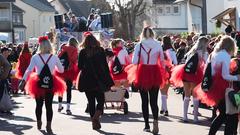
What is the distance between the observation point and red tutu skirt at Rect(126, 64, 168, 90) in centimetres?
1213

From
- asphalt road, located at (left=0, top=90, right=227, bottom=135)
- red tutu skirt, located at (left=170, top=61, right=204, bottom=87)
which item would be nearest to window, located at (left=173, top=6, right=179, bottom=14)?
asphalt road, located at (left=0, top=90, right=227, bottom=135)

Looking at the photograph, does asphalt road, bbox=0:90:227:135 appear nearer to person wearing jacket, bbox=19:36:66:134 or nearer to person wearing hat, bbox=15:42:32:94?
person wearing jacket, bbox=19:36:66:134

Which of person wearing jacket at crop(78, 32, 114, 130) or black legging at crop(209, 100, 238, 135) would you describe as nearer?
black legging at crop(209, 100, 238, 135)

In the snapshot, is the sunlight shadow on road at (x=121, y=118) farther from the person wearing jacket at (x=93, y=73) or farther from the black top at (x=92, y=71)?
the black top at (x=92, y=71)

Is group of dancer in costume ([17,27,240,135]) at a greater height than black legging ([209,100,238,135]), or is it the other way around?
group of dancer in costume ([17,27,240,135])

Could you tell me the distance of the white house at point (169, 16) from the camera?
76.6 m

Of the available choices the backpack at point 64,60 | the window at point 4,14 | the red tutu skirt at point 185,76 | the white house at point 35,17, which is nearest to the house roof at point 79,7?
the white house at point 35,17

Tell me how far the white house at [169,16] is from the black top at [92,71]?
62.4 metres

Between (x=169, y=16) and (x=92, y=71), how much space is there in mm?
66405

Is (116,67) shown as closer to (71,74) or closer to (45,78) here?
(71,74)

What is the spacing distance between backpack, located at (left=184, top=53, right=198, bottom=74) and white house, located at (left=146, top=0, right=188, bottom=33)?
61.5 metres

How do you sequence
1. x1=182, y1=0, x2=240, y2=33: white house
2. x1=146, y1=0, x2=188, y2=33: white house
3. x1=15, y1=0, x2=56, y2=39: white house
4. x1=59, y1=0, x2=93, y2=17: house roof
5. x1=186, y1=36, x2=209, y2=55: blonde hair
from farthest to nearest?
x1=59, y1=0, x2=93, y2=17: house roof, x1=15, y1=0, x2=56, y2=39: white house, x1=146, y1=0, x2=188, y2=33: white house, x1=182, y1=0, x2=240, y2=33: white house, x1=186, y1=36, x2=209, y2=55: blonde hair

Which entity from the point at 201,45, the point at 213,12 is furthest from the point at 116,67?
the point at 213,12

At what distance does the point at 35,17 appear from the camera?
9688 cm
